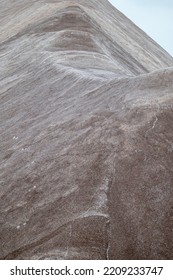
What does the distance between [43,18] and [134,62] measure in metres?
4.65

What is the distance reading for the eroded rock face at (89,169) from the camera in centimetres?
690

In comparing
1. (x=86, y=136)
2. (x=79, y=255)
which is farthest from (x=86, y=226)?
(x=86, y=136)

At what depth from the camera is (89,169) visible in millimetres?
7836

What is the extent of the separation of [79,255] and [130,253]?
2.38 ft

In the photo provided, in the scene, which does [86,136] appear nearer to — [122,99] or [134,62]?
[122,99]

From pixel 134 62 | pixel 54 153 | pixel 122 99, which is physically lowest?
pixel 134 62

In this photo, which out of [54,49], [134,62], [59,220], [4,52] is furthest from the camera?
[134,62]

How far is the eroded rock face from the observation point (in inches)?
272

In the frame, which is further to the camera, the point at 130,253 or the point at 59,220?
the point at 59,220

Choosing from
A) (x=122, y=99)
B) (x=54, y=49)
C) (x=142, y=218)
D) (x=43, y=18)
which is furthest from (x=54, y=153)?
(x=43, y=18)

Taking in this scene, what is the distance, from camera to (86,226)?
704 centimetres

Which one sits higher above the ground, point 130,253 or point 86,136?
point 86,136
